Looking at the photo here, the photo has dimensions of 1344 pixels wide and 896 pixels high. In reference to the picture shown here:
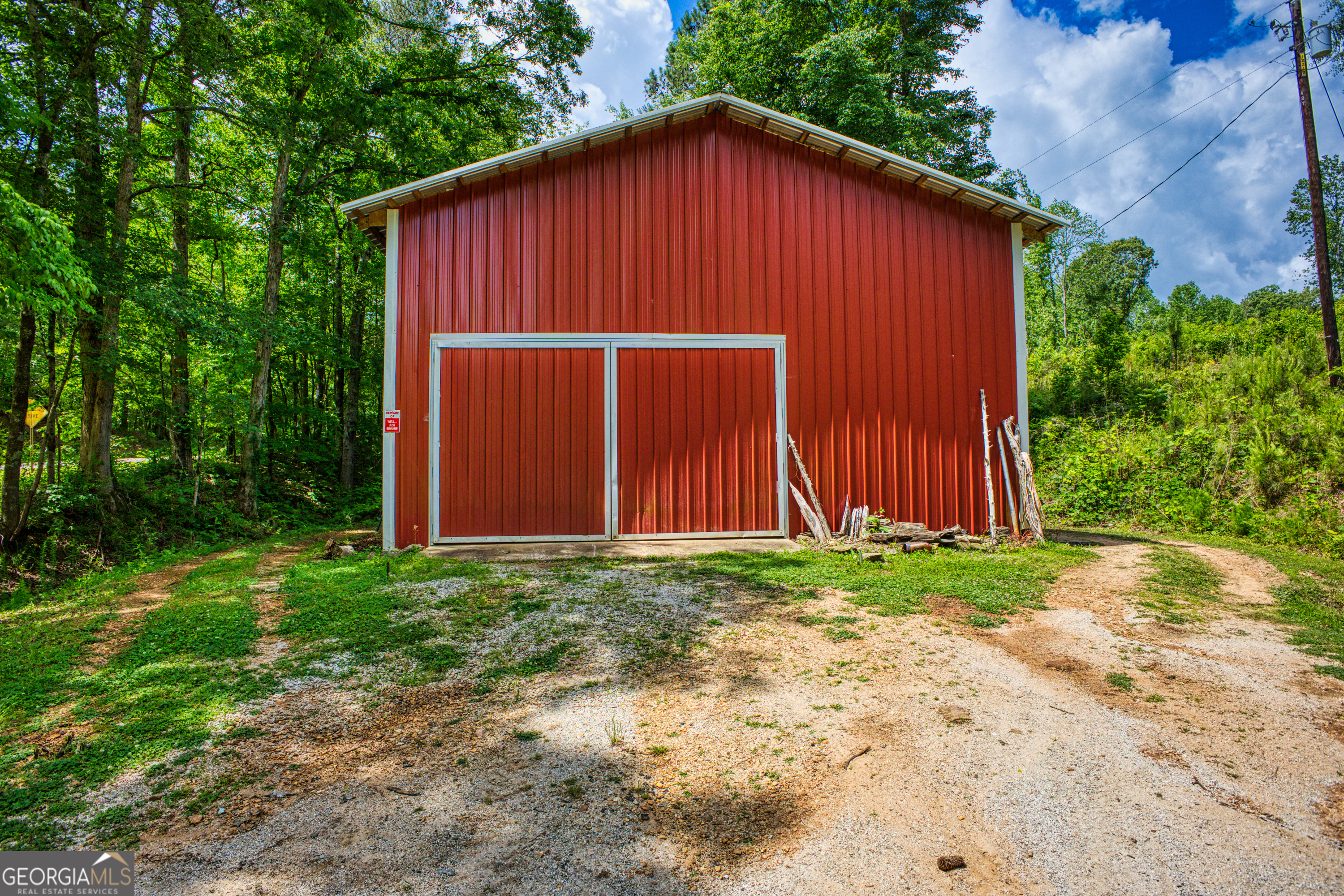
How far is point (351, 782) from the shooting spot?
2594mm

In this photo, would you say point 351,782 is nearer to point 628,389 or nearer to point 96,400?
point 628,389

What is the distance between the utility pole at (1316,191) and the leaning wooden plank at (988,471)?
7912mm

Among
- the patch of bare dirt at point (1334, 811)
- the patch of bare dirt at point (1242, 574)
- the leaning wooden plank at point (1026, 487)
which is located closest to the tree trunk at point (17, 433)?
the patch of bare dirt at point (1334, 811)

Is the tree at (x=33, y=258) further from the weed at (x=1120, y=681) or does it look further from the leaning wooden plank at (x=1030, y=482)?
the leaning wooden plank at (x=1030, y=482)

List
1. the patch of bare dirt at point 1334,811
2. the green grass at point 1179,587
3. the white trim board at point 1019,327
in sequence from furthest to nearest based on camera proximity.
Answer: the white trim board at point 1019,327 → the green grass at point 1179,587 → the patch of bare dirt at point 1334,811

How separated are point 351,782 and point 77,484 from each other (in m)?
9.64

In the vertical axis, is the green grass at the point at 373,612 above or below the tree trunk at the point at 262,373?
below

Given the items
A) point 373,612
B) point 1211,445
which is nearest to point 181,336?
point 373,612

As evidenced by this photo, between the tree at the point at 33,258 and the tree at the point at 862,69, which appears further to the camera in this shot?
the tree at the point at 862,69

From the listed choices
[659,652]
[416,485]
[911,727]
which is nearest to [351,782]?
[659,652]

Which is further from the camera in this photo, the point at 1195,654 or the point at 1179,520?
the point at 1179,520

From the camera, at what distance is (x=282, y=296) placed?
15.5m

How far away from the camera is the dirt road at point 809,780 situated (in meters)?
2.03

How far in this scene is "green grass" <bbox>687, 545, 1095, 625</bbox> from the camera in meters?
5.35
